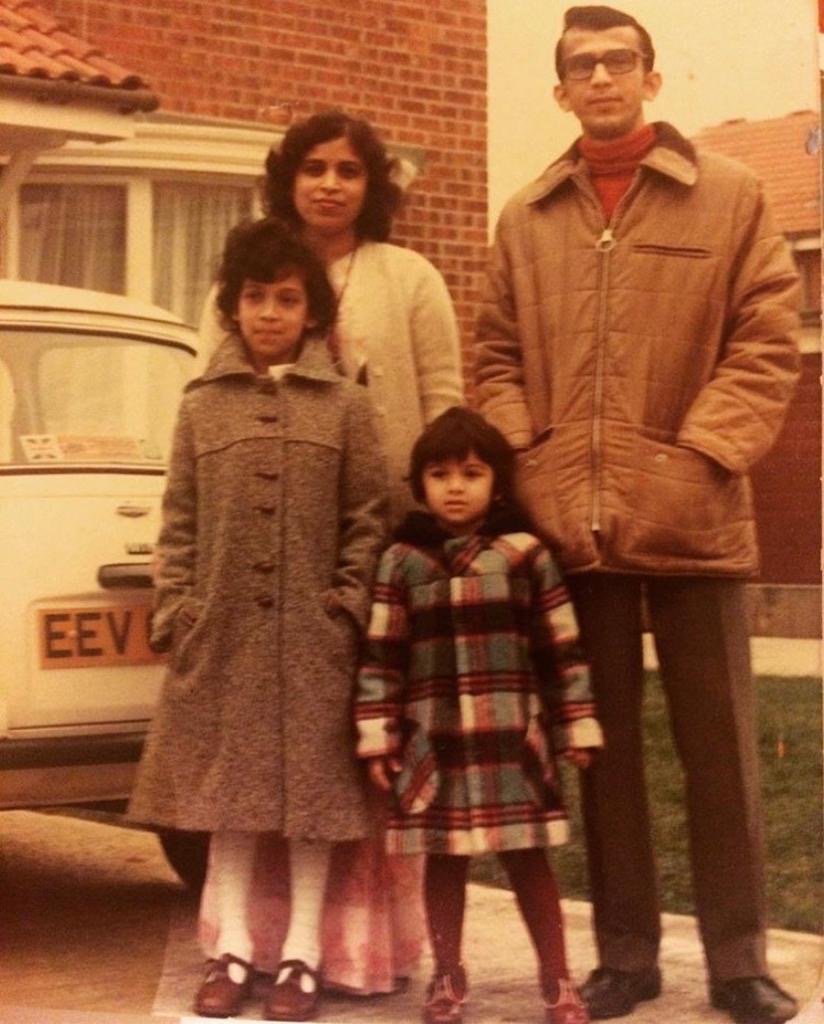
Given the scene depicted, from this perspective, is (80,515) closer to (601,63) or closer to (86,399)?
(86,399)

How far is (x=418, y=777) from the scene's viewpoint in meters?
4.08

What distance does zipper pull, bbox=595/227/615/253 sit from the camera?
4.08m

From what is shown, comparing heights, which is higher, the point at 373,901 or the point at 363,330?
the point at 363,330

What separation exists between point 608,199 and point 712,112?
9.3 inches

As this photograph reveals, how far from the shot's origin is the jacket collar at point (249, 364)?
4.19 metres

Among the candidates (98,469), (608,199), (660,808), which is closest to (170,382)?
(98,469)

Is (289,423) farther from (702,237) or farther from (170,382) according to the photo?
(702,237)

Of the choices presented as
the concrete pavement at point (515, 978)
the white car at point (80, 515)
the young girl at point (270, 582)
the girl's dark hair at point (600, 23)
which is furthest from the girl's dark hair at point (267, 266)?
the concrete pavement at point (515, 978)

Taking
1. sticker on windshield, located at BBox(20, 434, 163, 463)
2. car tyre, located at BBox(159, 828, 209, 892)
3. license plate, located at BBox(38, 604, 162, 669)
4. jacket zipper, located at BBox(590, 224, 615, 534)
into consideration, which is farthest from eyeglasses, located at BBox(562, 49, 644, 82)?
car tyre, located at BBox(159, 828, 209, 892)

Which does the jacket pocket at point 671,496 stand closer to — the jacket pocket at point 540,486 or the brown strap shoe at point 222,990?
the jacket pocket at point 540,486

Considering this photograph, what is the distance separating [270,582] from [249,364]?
405mm

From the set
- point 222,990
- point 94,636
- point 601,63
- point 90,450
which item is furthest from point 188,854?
point 601,63

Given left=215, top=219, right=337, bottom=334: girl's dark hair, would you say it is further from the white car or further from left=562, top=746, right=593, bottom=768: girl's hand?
left=562, top=746, right=593, bottom=768: girl's hand

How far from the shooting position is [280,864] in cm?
429
